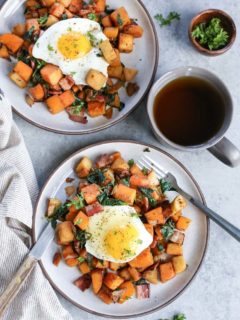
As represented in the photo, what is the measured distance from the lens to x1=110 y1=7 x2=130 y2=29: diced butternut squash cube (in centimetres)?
283

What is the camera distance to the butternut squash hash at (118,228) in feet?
8.98

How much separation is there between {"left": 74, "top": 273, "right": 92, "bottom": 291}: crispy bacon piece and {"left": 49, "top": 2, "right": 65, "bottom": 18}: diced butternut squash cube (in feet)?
4.23

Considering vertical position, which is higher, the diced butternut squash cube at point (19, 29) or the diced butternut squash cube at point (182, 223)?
the diced butternut squash cube at point (19, 29)

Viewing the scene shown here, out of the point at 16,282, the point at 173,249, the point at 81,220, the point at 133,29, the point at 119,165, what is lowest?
the point at 173,249

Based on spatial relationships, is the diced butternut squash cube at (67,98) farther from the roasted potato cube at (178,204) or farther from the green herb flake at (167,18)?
the roasted potato cube at (178,204)

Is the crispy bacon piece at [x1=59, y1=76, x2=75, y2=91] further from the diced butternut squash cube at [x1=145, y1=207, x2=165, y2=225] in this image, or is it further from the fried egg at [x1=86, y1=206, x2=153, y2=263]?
the diced butternut squash cube at [x1=145, y1=207, x2=165, y2=225]

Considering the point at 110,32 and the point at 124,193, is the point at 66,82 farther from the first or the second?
the point at 124,193

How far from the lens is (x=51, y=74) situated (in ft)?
9.04

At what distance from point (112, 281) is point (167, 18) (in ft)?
4.46

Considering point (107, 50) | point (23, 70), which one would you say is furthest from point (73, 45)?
point (23, 70)

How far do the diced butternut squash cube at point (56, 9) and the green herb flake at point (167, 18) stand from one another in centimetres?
49

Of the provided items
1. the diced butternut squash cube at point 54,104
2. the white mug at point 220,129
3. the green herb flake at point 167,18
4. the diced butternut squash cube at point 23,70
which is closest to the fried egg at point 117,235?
the white mug at point 220,129

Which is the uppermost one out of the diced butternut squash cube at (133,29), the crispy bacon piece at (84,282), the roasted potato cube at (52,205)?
the diced butternut squash cube at (133,29)

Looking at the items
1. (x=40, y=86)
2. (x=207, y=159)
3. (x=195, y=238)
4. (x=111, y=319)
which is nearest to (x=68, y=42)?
(x=40, y=86)
